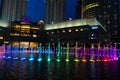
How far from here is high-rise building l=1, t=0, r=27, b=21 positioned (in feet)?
570

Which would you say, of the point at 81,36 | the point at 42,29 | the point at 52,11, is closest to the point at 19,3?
the point at 52,11

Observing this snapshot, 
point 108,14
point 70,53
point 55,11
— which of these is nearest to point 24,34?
point 70,53

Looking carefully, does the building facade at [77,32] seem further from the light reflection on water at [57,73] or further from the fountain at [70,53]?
the light reflection on water at [57,73]

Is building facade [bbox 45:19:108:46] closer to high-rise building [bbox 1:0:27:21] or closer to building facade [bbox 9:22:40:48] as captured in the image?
building facade [bbox 9:22:40:48]

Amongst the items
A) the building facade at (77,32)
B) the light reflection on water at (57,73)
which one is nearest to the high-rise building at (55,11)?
the building facade at (77,32)

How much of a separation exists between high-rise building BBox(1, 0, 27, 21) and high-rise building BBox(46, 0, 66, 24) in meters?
23.7

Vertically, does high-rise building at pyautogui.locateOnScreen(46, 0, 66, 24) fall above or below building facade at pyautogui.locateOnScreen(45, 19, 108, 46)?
above

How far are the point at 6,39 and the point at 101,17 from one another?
88.0 metres

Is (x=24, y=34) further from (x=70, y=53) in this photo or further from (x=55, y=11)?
(x=55, y=11)

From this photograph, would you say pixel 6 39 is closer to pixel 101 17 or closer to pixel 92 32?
pixel 92 32

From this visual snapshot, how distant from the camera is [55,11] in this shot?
181000mm

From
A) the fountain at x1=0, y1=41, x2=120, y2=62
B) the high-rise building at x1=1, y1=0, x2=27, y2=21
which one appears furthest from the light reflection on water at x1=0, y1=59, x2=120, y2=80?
the high-rise building at x1=1, y1=0, x2=27, y2=21

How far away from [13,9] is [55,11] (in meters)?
40.1

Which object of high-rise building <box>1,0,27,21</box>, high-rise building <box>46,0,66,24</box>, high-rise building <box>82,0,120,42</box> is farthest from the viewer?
high-rise building <box>46,0,66,24</box>
